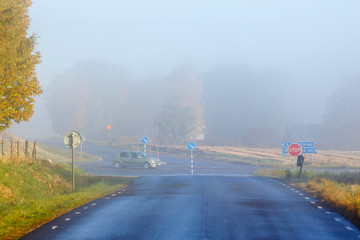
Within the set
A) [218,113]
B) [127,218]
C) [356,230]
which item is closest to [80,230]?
[127,218]

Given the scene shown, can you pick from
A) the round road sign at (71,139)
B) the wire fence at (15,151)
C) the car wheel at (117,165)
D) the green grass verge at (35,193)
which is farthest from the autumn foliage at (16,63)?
the car wheel at (117,165)

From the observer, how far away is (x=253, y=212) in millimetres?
14094

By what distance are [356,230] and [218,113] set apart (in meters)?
109

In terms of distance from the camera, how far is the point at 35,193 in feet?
72.5

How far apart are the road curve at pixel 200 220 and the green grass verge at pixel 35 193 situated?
53 centimetres

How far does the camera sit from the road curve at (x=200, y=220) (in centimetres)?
1034

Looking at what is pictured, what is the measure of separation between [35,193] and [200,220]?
39.5ft

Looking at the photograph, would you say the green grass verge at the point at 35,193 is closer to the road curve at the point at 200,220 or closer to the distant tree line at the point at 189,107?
the road curve at the point at 200,220

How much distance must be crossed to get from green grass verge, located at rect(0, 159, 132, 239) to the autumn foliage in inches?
127

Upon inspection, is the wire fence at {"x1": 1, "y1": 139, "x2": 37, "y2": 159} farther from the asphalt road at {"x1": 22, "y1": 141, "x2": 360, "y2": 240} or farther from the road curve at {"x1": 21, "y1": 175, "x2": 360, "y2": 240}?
the road curve at {"x1": 21, "y1": 175, "x2": 360, "y2": 240}

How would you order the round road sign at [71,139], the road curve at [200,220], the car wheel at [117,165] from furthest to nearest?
the car wheel at [117,165]
the round road sign at [71,139]
the road curve at [200,220]

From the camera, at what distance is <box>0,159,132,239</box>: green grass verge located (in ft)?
40.7

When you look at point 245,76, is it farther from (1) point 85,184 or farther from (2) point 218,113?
(1) point 85,184

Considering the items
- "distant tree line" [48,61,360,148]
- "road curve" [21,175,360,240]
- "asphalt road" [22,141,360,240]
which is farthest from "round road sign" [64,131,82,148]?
"distant tree line" [48,61,360,148]
